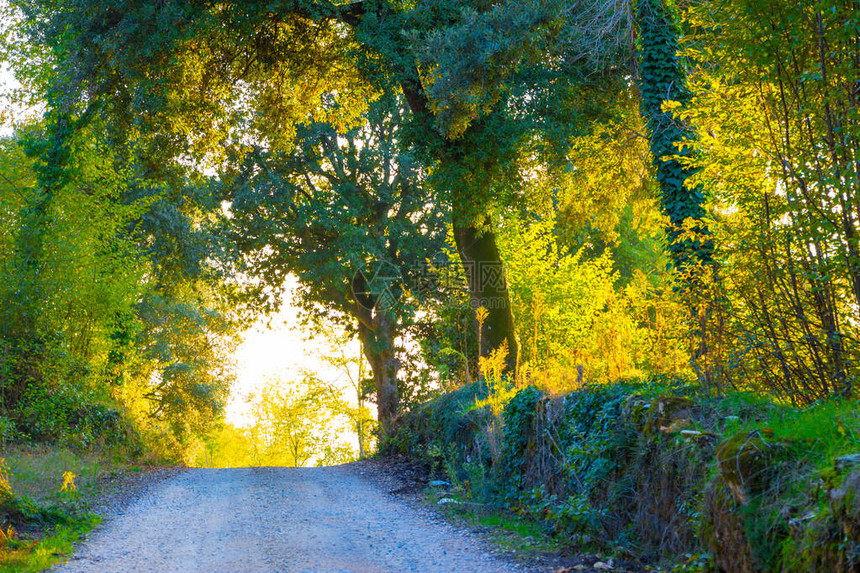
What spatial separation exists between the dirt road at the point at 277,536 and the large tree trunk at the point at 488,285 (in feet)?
14.3

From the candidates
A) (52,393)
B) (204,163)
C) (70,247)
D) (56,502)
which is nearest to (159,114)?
(204,163)

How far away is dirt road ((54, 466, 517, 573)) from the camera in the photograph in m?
6.27

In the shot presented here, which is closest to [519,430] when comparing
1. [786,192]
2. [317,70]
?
[786,192]

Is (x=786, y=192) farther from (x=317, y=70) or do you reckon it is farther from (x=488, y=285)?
(x=317, y=70)

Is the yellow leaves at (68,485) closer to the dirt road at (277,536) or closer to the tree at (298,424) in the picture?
the dirt road at (277,536)

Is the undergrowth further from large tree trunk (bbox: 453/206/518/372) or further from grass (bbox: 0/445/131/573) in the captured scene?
large tree trunk (bbox: 453/206/518/372)

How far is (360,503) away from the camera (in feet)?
33.4

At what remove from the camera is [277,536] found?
7.62m

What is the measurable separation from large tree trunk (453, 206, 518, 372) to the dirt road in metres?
4.36

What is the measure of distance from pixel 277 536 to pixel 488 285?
323 inches

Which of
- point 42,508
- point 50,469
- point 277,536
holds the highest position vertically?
point 50,469

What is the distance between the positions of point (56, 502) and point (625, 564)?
24.0 ft

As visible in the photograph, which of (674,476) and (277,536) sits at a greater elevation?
(674,476)

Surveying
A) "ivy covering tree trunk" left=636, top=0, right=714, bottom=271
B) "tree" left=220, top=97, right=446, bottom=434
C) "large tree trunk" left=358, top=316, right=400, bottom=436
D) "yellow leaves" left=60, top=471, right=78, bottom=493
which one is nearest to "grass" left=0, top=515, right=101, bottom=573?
"yellow leaves" left=60, top=471, right=78, bottom=493
